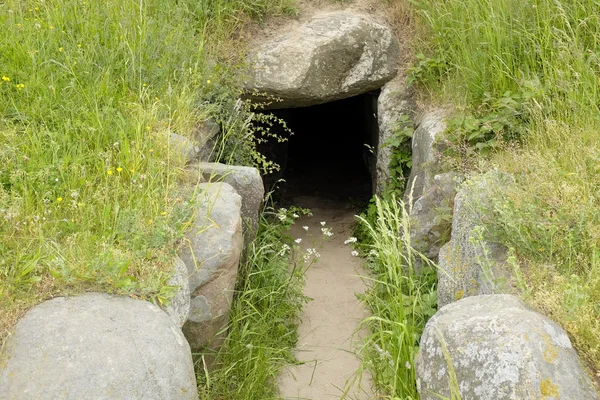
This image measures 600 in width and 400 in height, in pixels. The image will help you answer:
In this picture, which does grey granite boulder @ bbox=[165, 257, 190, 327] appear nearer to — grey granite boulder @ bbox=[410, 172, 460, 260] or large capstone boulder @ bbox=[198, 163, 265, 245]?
large capstone boulder @ bbox=[198, 163, 265, 245]

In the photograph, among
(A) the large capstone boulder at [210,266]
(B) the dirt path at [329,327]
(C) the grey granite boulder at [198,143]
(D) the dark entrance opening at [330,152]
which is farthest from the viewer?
(D) the dark entrance opening at [330,152]

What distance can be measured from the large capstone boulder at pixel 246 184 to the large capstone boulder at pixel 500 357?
2378mm

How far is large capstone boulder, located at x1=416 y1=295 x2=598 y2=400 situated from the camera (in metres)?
2.93

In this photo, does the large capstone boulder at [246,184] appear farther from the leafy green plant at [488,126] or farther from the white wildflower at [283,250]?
the leafy green plant at [488,126]

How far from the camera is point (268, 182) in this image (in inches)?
336

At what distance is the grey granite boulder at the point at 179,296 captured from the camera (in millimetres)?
3824

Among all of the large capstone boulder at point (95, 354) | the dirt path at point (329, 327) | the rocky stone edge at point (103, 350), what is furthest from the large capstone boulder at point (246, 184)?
the large capstone boulder at point (95, 354)

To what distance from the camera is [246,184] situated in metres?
5.38

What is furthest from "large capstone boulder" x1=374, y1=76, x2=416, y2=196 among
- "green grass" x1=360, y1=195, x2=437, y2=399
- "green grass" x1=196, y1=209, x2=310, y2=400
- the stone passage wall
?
the stone passage wall

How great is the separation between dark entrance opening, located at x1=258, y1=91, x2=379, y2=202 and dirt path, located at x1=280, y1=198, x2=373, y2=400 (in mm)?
1353

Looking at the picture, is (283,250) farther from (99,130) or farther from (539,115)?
(539,115)

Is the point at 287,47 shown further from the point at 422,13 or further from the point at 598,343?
the point at 598,343

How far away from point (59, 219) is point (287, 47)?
3.41 meters

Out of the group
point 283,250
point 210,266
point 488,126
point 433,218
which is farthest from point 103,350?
point 488,126
